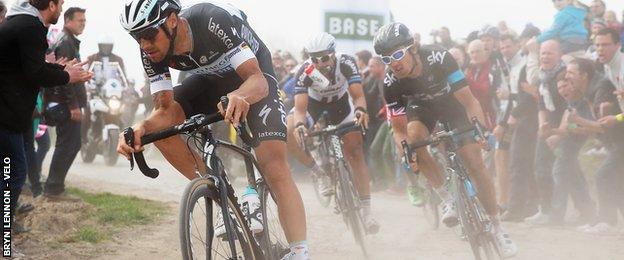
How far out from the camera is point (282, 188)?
233 inches

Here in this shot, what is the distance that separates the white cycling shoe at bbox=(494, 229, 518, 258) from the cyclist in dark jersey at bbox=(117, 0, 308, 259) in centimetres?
245

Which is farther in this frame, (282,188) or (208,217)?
(282,188)

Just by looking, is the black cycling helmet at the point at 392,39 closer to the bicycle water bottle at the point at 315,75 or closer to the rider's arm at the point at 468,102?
the rider's arm at the point at 468,102

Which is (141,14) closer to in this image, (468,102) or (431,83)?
(431,83)

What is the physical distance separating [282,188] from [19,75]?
2558 millimetres

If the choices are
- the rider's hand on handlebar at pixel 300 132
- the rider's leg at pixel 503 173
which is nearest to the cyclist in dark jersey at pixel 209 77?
the rider's hand on handlebar at pixel 300 132

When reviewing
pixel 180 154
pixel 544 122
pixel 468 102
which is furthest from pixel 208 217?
pixel 544 122

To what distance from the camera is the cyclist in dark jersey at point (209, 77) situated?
5156 millimetres

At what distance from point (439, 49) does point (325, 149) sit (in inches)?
91.5

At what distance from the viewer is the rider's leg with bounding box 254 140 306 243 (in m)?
5.85

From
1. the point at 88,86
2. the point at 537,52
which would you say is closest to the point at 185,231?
Answer: the point at 537,52

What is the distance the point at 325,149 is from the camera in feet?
32.3

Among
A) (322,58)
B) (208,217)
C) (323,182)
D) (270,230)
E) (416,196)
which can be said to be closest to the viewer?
(208,217)

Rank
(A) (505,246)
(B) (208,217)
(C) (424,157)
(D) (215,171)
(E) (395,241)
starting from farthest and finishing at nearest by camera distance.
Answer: (E) (395,241), (C) (424,157), (A) (505,246), (D) (215,171), (B) (208,217)
